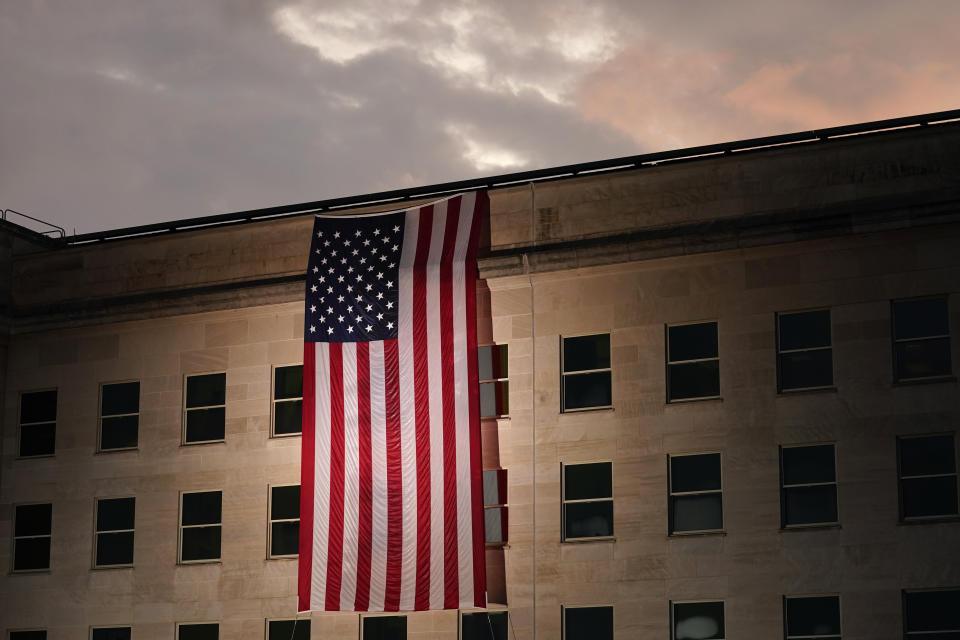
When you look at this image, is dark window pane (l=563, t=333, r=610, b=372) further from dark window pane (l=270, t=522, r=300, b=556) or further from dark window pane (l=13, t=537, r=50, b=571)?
dark window pane (l=13, t=537, r=50, b=571)

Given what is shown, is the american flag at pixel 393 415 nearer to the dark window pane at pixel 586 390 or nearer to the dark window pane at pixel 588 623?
the dark window pane at pixel 588 623

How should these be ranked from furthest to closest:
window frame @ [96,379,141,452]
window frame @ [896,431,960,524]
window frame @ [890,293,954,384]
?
window frame @ [96,379,141,452], window frame @ [890,293,954,384], window frame @ [896,431,960,524]

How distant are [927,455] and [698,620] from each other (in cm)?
771

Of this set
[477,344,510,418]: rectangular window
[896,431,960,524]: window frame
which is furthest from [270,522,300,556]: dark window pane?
[896,431,960,524]: window frame

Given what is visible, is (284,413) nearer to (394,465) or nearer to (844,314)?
(394,465)

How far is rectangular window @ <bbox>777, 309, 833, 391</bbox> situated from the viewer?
1725 inches

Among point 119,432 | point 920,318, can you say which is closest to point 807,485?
point 920,318

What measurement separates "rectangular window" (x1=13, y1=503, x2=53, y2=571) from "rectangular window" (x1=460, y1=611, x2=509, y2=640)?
15034 millimetres

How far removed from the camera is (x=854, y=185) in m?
44.3

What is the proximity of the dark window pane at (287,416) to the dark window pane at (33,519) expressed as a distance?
348 inches

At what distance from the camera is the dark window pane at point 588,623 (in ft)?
146

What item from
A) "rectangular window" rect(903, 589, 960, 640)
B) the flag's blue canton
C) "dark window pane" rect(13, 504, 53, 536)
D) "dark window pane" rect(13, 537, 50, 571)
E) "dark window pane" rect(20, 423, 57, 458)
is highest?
the flag's blue canton

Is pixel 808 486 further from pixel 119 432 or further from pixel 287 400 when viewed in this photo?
pixel 119 432

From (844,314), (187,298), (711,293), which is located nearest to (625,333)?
(711,293)
